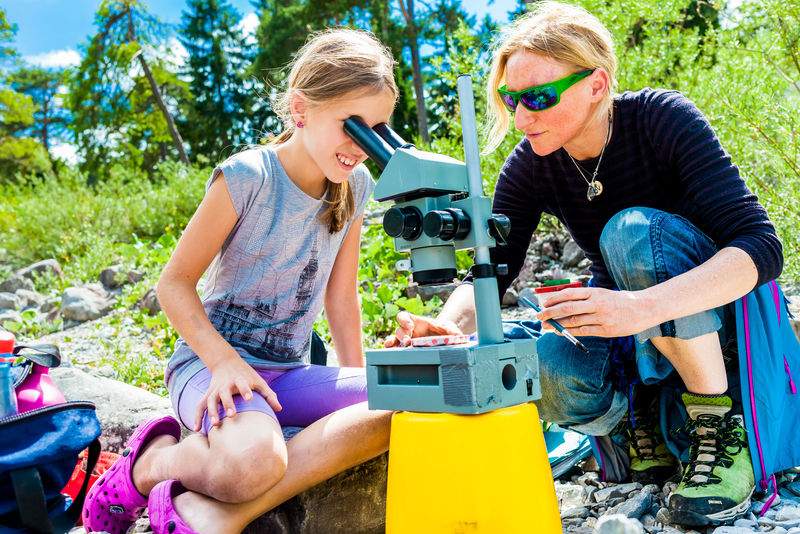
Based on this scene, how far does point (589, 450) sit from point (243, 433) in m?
1.22

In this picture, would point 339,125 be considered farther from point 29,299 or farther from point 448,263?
point 29,299

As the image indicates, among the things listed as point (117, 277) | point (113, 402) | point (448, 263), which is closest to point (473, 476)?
point (448, 263)

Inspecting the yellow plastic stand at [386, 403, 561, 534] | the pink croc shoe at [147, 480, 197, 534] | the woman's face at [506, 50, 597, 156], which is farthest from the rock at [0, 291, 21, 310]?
the yellow plastic stand at [386, 403, 561, 534]

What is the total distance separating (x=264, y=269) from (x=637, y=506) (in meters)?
1.29

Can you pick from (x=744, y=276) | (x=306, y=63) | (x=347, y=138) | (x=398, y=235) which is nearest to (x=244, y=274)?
(x=347, y=138)

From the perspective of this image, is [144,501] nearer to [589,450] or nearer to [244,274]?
[244,274]

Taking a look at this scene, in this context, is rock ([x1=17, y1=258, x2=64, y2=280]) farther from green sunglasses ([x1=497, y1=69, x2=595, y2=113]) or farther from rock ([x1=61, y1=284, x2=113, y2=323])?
green sunglasses ([x1=497, y1=69, x2=595, y2=113])

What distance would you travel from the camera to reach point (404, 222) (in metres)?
1.47

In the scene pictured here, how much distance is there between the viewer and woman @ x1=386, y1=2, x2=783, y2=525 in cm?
177

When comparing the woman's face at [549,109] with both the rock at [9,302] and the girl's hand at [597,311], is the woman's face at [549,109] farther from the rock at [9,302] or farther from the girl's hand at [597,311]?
the rock at [9,302]

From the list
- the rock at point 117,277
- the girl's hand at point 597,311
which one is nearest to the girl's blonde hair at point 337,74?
the girl's hand at point 597,311

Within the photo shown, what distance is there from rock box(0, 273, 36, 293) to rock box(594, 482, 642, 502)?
6.03m

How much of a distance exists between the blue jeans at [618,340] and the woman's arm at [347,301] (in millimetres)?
685

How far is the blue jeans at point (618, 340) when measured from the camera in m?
1.85
